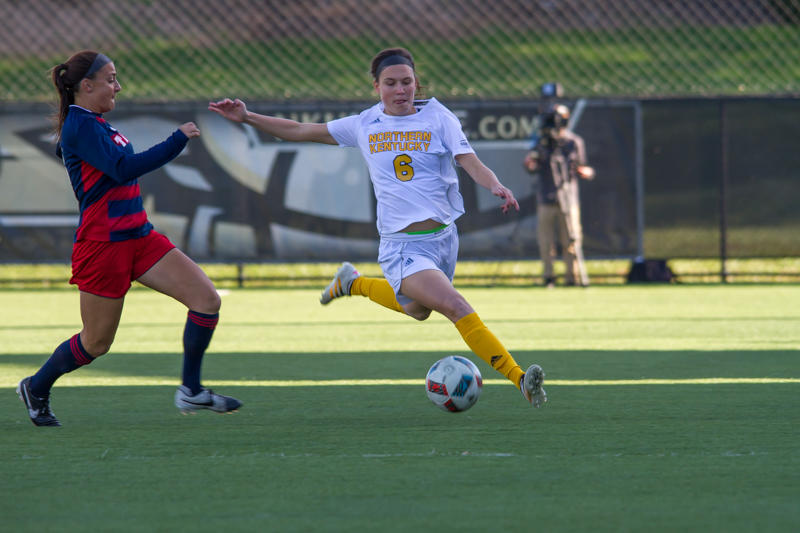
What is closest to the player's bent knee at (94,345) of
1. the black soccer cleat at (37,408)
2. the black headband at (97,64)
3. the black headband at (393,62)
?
the black soccer cleat at (37,408)

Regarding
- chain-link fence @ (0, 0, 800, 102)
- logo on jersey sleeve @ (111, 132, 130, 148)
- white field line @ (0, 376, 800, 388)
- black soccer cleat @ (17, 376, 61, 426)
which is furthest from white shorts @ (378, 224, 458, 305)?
chain-link fence @ (0, 0, 800, 102)

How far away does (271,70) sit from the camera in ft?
55.7

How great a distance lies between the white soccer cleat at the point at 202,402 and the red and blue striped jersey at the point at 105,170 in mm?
821

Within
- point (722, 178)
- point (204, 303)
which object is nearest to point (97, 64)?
point (204, 303)

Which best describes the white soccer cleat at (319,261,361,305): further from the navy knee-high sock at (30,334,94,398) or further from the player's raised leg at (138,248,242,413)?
the navy knee-high sock at (30,334,94,398)

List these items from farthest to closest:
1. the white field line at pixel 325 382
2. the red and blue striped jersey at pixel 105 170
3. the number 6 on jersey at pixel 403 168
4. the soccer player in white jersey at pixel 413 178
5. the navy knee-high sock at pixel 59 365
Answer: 1. the white field line at pixel 325 382
2. the number 6 on jersey at pixel 403 168
3. the soccer player in white jersey at pixel 413 178
4. the navy knee-high sock at pixel 59 365
5. the red and blue striped jersey at pixel 105 170

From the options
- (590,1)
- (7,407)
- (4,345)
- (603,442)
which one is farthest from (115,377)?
(590,1)

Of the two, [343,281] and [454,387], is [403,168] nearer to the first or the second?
[343,281]

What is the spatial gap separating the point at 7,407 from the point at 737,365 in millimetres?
4389

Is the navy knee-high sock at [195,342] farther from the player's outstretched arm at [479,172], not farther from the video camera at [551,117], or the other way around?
the video camera at [551,117]

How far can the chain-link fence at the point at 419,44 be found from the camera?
1664 centimetres

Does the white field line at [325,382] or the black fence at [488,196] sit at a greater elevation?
the black fence at [488,196]

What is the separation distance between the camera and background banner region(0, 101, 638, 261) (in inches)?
460

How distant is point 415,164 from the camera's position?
16.0 ft
